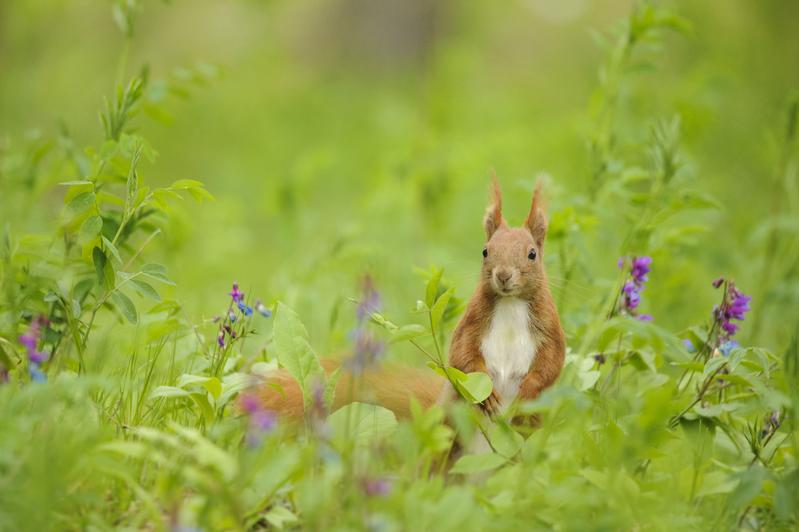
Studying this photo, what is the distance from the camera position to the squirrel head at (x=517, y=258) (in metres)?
2.44

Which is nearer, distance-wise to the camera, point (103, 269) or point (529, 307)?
point (103, 269)

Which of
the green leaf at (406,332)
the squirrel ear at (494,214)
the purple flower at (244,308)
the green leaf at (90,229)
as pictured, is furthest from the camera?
the squirrel ear at (494,214)

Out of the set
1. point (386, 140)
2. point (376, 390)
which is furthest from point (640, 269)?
point (386, 140)

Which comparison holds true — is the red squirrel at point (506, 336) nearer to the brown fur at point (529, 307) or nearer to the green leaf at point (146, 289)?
the brown fur at point (529, 307)

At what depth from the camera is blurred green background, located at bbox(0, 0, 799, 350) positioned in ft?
13.1

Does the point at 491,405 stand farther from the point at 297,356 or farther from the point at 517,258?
the point at 297,356

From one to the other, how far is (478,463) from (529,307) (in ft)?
2.03

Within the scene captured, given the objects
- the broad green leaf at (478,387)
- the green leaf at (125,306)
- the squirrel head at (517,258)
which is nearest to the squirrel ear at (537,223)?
the squirrel head at (517,258)

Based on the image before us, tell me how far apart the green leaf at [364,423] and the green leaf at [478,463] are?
0.22 meters

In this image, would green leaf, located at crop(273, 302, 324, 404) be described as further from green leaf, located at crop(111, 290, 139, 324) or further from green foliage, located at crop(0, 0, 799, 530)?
green leaf, located at crop(111, 290, 139, 324)

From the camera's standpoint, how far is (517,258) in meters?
2.48

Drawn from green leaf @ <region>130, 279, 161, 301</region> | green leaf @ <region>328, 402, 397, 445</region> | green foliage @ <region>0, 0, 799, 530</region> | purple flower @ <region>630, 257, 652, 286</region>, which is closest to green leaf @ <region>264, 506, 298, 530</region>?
green foliage @ <region>0, 0, 799, 530</region>

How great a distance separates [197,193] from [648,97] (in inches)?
157

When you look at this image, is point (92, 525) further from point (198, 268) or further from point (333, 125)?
point (333, 125)
